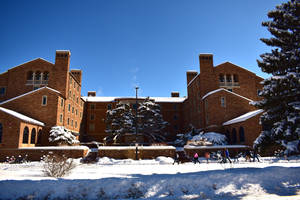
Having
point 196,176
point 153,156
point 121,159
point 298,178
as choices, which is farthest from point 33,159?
point 298,178

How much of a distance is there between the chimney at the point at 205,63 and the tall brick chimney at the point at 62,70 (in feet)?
74.4

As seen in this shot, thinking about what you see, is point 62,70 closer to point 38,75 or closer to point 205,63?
point 38,75

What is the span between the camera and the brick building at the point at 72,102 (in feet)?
84.8

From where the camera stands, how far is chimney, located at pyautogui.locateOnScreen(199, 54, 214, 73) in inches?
1423

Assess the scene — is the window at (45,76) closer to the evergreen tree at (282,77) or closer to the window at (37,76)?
the window at (37,76)

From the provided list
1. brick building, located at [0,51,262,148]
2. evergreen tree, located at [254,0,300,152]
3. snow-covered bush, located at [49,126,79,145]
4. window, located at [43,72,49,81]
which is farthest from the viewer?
window, located at [43,72,49,81]

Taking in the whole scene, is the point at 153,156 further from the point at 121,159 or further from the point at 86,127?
the point at 86,127

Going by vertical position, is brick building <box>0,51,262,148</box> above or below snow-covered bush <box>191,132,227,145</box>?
above

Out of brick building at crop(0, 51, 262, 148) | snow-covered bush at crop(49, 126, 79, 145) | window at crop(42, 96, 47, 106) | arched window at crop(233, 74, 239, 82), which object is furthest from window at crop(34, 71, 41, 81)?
arched window at crop(233, 74, 239, 82)

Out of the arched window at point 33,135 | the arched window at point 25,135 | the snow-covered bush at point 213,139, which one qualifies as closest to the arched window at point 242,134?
the snow-covered bush at point 213,139

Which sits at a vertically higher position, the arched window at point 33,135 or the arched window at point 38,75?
the arched window at point 38,75

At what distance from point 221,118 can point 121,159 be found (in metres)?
16.5

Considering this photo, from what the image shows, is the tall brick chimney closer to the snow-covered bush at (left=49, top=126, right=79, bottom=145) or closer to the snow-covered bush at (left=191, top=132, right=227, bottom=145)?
the snow-covered bush at (left=49, top=126, right=79, bottom=145)

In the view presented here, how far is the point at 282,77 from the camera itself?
11000 mm
